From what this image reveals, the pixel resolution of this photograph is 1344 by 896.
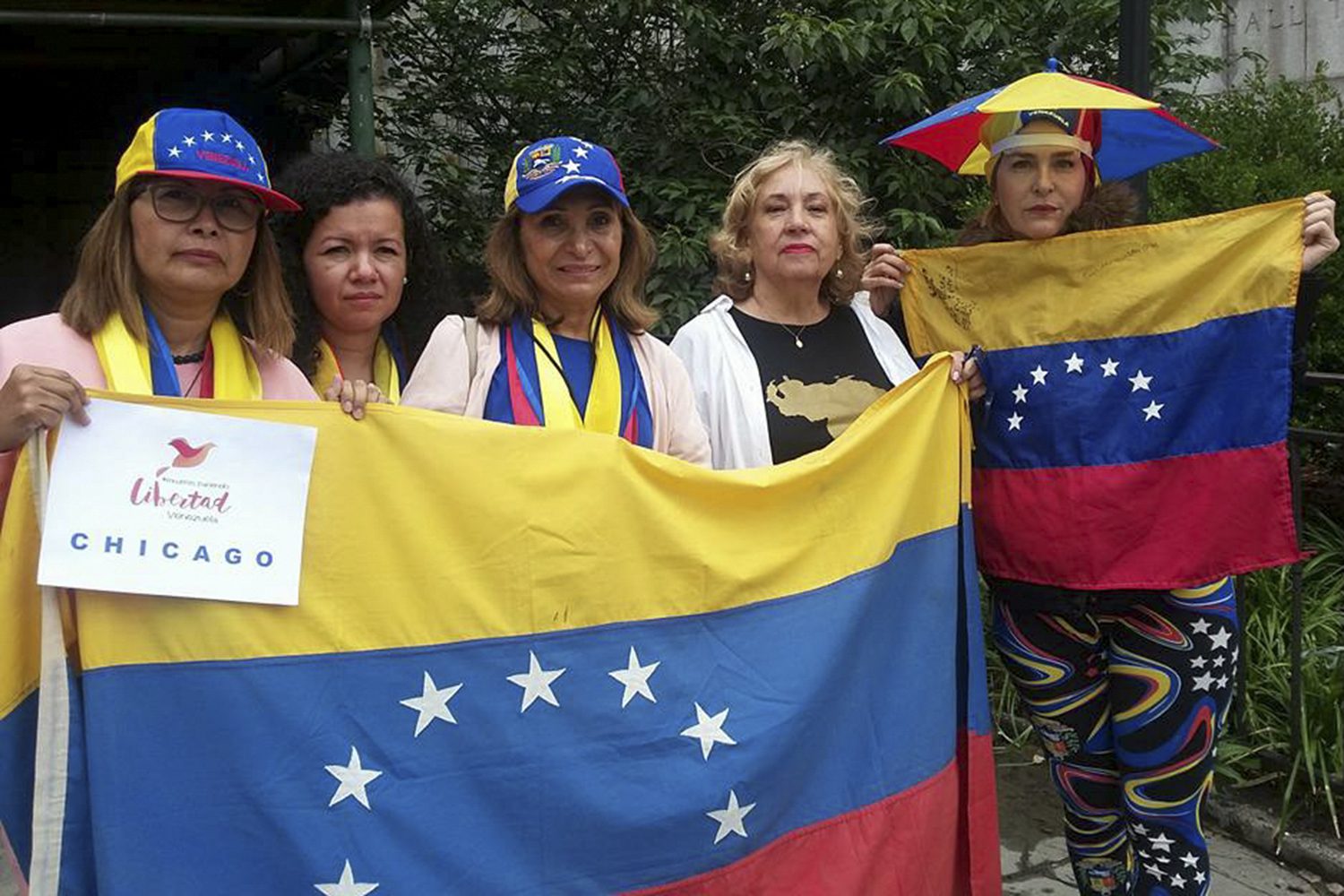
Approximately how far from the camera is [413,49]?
7328mm

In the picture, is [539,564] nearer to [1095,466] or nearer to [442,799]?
[442,799]

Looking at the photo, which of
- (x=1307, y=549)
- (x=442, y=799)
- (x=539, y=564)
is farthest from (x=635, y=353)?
(x=1307, y=549)

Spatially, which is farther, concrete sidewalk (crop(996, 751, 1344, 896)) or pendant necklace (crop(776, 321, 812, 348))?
concrete sidewalk (crop(996, 751, 1344, 896))

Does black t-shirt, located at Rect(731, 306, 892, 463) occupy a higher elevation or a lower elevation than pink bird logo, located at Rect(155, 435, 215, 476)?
higher

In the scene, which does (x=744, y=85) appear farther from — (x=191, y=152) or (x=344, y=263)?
(x=191, y=152)

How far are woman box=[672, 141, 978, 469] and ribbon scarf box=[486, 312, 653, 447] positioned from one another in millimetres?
312

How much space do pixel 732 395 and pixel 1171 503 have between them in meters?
1.15

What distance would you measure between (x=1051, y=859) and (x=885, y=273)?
2234 mm

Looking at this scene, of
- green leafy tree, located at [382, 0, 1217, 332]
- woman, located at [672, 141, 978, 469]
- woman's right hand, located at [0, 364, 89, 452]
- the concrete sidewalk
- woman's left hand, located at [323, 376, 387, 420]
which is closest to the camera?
woman's right hand, located at [0, 364, 89, 452]

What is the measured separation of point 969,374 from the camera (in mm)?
3223

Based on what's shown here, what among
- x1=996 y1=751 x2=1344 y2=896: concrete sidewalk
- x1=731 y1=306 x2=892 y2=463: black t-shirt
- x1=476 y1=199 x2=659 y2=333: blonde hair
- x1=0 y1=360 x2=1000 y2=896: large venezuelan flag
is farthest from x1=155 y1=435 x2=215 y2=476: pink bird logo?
x1=996 y1=751 x2=1344 y2=896: concrete sidewalk

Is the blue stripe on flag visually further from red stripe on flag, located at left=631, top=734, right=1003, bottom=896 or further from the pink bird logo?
the pink bird logo

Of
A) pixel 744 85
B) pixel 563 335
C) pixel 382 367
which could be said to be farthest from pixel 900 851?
pixel 744 85

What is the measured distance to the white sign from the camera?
219 cm
